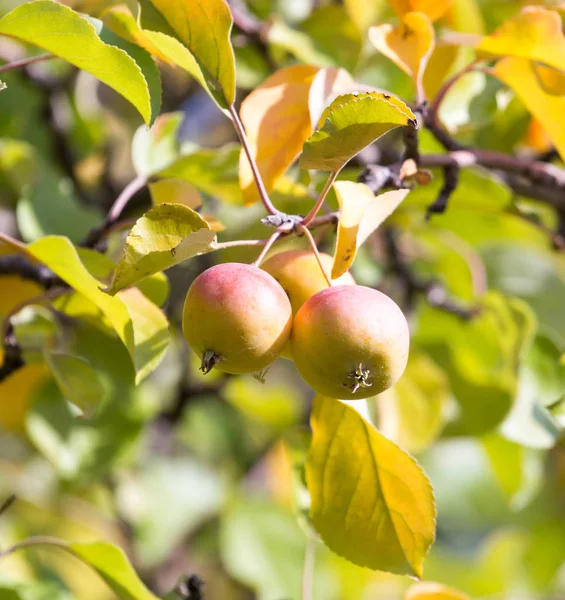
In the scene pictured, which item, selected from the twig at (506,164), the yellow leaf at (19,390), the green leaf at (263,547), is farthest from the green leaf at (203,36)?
the green leaf at (263,547)

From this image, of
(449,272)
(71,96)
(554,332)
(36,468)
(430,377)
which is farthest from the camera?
(36,468)

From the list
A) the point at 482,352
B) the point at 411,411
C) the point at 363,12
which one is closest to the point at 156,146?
the point at 363,12

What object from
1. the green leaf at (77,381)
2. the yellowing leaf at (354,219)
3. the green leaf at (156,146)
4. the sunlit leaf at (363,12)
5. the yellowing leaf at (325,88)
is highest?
the yellowing leaf at (325,88)

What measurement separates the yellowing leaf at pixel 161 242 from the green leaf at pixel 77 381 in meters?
0.26

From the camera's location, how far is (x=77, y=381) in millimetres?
903

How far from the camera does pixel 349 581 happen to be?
76.1 inches

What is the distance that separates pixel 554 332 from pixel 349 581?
0.92 m

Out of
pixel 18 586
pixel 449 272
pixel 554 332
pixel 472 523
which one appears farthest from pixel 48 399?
pixel 472 523

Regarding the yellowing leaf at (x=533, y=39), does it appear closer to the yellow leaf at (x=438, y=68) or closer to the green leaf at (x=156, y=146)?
the yellow leaf at (x=438, y=68)

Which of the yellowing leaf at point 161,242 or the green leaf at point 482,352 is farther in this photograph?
the green leaf at point 482,352

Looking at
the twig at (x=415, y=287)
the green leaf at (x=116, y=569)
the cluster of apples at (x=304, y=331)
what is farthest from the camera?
the twig at (x=415, y=287)

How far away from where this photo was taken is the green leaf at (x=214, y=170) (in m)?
1.04

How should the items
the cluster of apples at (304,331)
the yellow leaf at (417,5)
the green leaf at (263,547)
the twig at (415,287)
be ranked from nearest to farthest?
the cluster of apples at (304,331) → the yellow leaf at (417,5) → the twig at (415,287) → the green leaf at (263,547)

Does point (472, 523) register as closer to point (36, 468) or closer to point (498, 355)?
point (498, 355)
